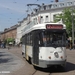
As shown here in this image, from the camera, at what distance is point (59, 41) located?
15.9 m

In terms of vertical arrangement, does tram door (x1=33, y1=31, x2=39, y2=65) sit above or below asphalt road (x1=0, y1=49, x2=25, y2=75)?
above

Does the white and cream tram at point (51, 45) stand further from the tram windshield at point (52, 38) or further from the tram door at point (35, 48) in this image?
the tram door at point (35, 48)

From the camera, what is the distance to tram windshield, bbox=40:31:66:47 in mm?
15672

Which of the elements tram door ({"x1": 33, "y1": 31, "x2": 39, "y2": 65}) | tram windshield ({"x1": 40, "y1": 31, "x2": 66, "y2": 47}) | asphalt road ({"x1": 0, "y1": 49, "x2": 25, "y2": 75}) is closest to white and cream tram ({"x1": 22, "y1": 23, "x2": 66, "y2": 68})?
tram windshield ({"x1": 40, "y1": 31, "x2": 66, "y2": 47})

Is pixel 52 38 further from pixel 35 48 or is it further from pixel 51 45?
pixel 35 48

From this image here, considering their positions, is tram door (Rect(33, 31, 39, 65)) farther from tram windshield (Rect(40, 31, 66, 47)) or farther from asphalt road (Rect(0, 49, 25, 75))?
asphalt road (Rect(0, 49, 25, 75))

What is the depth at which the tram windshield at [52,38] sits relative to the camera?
15672 mm

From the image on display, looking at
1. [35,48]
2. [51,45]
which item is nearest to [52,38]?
[51,45]

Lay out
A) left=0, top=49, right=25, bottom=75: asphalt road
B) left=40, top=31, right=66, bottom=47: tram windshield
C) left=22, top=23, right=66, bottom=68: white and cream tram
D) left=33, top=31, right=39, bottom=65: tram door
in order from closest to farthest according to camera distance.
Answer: left=22, top=23, right=66, bottom=68: white and cream tram < left=40, top=31, right=66, bottom=47: tram windshield < left=0, top=49, right=25, bottom=75: asphalt road < left=33, top=31, right=39, bottom=65: tram door

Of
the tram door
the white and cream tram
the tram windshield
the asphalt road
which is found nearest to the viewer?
the white and cream tram

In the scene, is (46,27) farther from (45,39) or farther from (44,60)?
(44,60)

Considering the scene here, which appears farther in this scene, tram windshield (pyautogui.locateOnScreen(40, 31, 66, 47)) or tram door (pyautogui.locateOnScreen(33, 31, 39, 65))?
tram door (pyautogui.locateOnScreen(33, 31, 39, 65))

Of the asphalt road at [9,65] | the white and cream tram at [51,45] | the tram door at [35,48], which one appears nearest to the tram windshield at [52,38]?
the white and cream tram at [51,45]

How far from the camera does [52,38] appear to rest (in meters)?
15.7
